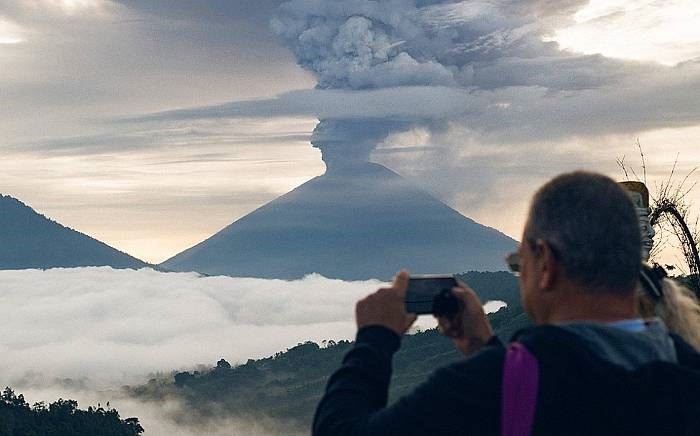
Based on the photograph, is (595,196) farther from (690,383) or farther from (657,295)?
(657,295)

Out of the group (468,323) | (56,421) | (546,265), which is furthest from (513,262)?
(56,421)

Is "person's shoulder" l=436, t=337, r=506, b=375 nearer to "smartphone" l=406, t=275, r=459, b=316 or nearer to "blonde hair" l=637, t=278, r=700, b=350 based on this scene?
"smartphone" l=406, t=275, r=459, b=316

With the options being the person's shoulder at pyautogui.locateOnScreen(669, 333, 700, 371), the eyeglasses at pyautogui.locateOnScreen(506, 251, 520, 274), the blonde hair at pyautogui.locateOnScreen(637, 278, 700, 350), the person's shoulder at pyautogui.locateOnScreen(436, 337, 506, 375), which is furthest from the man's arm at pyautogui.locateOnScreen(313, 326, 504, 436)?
the blonde hair at pyautogui.locateOnScreen(637, 278, 700, 350)

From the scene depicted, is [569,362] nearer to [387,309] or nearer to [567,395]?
[567,395]

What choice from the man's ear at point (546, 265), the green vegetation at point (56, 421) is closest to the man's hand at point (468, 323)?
the man's ear at point (546, 265)

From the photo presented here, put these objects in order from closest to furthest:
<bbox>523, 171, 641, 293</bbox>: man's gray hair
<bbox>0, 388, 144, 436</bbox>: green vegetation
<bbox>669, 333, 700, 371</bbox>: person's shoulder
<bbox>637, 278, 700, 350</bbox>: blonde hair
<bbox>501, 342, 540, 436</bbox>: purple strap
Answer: <bbox>501, 342, 540, 436</bbox>: purple strap → <bbox>523, 171, 641, 293</bbox>: man's gray hair → <bbox>669, 333, 700, 371</bbox>: person's shoulder → <bbox>637, 278, 700, 350</bbox>: blonde hair → <bbox>0, 388, 144, 436</bbox>: green vegetation

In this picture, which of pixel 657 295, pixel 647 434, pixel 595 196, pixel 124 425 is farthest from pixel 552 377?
pixel 124 425
